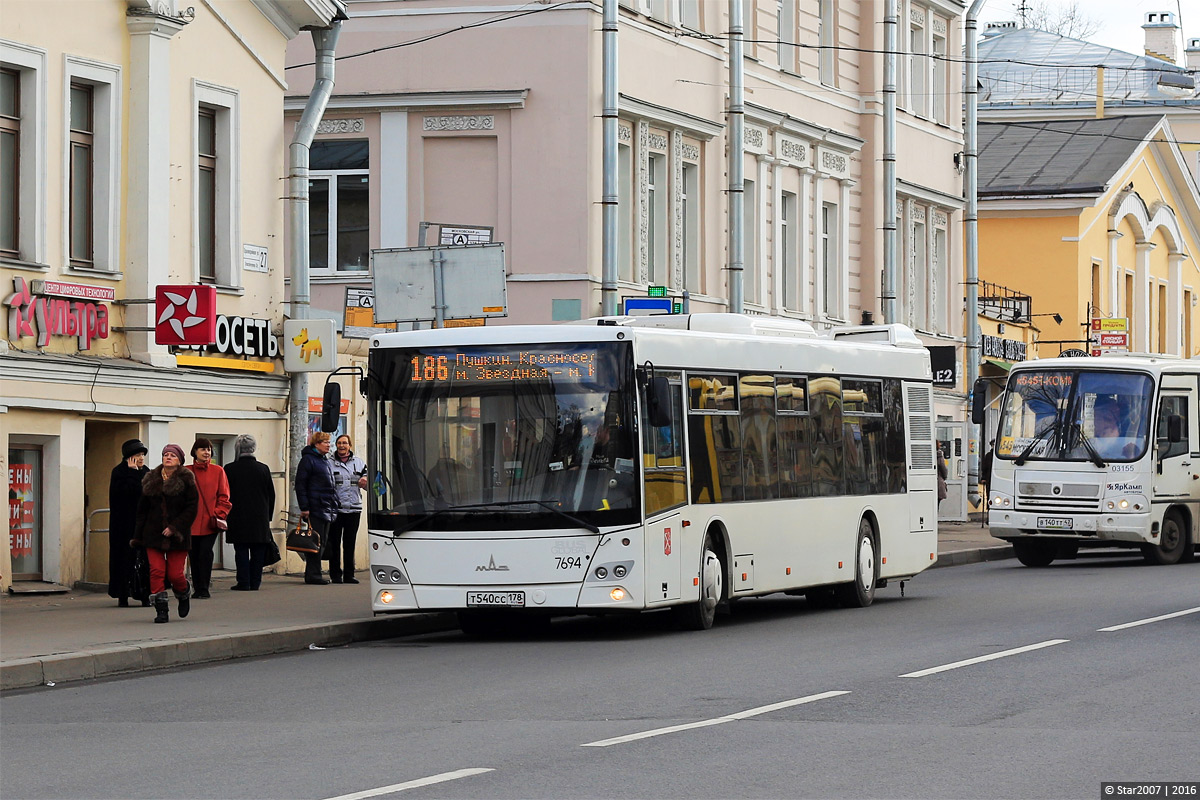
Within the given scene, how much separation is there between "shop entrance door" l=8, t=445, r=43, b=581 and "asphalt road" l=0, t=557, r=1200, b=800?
511 centimetres

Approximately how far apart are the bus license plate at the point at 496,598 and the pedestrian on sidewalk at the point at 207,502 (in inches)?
139

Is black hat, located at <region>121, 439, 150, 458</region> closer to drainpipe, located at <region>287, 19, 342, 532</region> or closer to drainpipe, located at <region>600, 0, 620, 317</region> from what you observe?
drainpipe, located at <region>287, 19, 342, 532</region>

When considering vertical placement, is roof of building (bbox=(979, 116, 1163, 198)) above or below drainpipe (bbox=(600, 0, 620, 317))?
above

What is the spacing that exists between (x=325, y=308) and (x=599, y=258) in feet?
15.4

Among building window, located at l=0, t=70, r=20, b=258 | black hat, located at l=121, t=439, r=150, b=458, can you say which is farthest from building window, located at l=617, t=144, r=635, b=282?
black hat, located at l=121, t=439, r=150, b=458

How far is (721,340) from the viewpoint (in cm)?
1914

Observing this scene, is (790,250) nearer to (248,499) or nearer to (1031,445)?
(1031,445)

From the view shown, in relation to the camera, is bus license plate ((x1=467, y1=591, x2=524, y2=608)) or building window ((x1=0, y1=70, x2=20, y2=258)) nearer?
bus license plate ((x1=467, y1=591, x2=524, y2=608))

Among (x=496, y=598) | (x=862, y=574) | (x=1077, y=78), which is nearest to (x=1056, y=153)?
(x=1077, y=78)

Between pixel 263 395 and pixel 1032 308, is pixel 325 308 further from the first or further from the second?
pixel 1032 308

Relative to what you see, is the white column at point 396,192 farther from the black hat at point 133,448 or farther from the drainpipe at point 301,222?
the black hat at point 133,448

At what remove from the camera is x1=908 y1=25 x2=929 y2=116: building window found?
45.1 meters

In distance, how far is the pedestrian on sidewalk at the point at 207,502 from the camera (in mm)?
19812

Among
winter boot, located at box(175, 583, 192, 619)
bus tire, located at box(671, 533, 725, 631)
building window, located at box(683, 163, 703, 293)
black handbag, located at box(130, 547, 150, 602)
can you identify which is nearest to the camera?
winter boot, located at box(175, 583, 192, 619)
